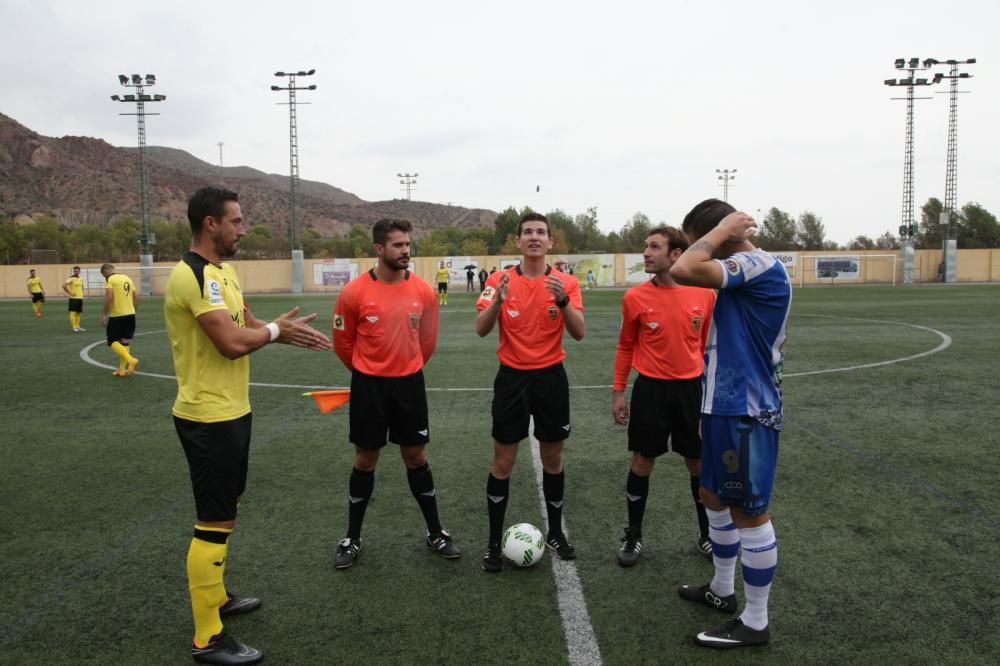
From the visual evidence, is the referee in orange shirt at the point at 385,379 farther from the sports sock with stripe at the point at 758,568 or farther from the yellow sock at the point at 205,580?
the sports sock with stripe at the point at 758,568

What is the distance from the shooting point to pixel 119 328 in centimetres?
1270

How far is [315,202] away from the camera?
172000mm

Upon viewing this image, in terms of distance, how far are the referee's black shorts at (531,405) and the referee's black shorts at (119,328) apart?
10759 mm

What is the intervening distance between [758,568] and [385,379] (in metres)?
2.55

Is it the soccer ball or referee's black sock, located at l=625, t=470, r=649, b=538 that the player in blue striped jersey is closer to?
referee's black sock, located at l=625, t=470, r=649, b=538

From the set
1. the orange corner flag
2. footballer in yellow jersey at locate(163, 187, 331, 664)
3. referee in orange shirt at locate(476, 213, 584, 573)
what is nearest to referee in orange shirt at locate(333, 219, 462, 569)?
the orange corner flag

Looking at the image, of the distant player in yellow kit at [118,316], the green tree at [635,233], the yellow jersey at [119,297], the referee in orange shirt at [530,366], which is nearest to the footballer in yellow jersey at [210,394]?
the referee in orange shirt at [530,366]

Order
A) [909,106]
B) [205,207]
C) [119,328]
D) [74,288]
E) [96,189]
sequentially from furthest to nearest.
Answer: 1. [96,189]
2. [909,106]
3. [74,288]
4. [119,328]
5. [205,207]

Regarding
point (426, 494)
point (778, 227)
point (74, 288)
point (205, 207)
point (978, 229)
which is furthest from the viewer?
point (778, 227)

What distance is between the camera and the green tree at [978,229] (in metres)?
74.5

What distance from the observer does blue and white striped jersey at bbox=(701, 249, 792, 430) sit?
3.27m

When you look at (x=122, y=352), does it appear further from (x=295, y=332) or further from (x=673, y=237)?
(x=673, y=237)

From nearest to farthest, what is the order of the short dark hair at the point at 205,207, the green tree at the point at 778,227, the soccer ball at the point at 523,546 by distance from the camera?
the short dark hair at the point at 205,207, the soccer ball at the point at 523,546, the green tree at the point at 778,227

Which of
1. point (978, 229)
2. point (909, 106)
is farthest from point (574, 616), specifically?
point (978, 229)
